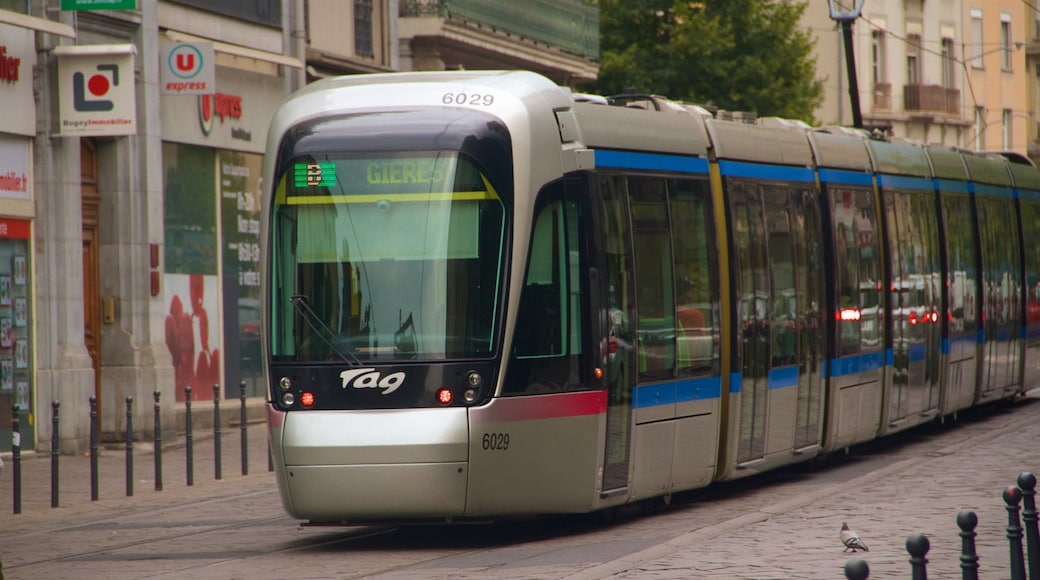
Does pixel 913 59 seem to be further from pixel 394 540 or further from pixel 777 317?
pixel 394 540

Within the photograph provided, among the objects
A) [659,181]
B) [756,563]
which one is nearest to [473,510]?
[756,563]

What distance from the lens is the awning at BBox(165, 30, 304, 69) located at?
24000 mm

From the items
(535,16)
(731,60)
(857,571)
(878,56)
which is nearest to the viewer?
(857,571)

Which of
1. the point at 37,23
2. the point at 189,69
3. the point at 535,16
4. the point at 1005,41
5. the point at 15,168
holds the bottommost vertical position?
the point at 15,168

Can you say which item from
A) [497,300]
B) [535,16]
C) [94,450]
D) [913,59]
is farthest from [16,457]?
[913,59]

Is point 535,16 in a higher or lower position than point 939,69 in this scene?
lower

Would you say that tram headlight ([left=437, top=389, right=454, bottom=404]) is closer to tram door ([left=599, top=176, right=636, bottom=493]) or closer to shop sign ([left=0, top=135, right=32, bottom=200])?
tram door ([left=599, top=176, right=636, bottom=493])

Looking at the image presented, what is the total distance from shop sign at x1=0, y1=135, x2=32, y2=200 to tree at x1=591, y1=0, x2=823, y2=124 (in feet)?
76.3

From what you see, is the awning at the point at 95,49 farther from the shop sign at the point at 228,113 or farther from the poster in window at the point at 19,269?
the shop sign at the point at 228,113

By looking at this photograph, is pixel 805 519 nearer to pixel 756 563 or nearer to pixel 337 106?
pixel 756 563

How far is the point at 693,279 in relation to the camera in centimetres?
1416

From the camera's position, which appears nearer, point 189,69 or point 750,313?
point 750,313

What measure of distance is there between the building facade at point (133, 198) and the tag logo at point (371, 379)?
534 centimetres

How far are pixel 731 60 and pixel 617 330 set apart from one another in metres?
30.8
